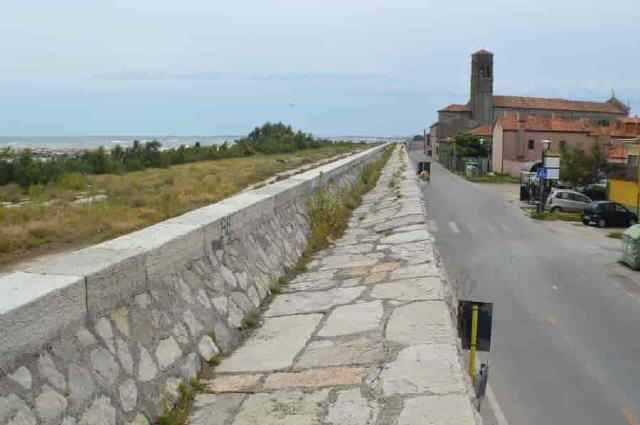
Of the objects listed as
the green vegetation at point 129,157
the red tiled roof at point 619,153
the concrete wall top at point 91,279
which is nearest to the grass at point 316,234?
the concrete wall top at point 91,279

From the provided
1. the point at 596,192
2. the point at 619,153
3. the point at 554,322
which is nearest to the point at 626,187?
the point at 596,192

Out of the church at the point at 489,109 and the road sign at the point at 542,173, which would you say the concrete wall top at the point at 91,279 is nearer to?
the road sign at the point at 542,173

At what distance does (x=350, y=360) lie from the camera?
358 centimetres

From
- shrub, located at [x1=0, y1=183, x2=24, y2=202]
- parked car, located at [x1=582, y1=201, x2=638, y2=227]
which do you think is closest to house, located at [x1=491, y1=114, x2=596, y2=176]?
parked car, located at [x1=582, y1=201, x2=638, y2=227]

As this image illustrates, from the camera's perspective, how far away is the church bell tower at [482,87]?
106250 millimetres

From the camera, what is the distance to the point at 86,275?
9.65ft

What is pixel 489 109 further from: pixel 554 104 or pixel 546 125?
pixel 546 125

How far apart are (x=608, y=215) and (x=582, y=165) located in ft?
59.4

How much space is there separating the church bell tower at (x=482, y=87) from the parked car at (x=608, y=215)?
7749 centimetres

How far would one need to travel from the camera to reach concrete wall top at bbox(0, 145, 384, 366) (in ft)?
8.15

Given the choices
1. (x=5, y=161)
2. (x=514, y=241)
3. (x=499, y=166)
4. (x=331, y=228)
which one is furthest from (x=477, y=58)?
(x=331, y=228)

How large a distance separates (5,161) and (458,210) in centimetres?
2410

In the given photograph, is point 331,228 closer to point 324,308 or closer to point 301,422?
point 324,308

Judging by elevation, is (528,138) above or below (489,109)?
below
